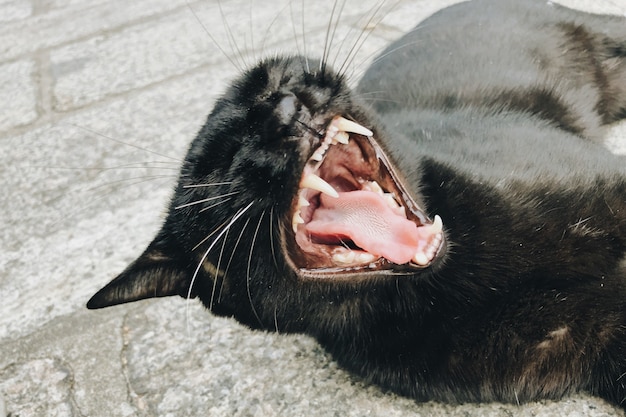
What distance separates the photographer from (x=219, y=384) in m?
1.54

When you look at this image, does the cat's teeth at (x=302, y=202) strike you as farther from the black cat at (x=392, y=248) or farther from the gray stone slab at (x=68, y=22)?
the gray stone slab at (x=68, y=22)

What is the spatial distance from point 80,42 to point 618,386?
3.70 m

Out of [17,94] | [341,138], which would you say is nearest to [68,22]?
[17,94]

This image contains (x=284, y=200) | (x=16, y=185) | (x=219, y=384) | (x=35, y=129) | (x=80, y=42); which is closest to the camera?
(x=284, y=200)

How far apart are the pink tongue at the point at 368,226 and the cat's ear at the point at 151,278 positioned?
35 centimetres

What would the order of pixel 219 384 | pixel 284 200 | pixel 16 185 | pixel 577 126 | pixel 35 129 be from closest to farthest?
pixel 284 200, pixel 219 384, pixel 577 126, pixel 16 185, pixel 35 129

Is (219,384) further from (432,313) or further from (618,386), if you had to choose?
(618,386)

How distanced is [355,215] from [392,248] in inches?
4.3

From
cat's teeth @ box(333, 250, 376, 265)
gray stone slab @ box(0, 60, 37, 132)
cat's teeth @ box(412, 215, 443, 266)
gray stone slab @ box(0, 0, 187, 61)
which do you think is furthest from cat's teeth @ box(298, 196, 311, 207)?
gray stone slab @ box(0, 0, 187, 61)

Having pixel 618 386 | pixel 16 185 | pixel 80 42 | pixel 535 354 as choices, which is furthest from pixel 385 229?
pixel 80 42

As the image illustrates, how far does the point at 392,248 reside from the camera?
1.22 m

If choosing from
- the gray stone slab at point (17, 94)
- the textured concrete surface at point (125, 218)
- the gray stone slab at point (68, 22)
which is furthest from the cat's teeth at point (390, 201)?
the gray stone slab at point (68, 22)

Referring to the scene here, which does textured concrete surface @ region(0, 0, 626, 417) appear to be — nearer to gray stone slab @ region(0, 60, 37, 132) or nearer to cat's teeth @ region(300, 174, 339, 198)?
gray stone slab @ region(0, 60, 37, 132)

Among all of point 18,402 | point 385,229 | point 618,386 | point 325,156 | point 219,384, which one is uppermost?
point 325,156
